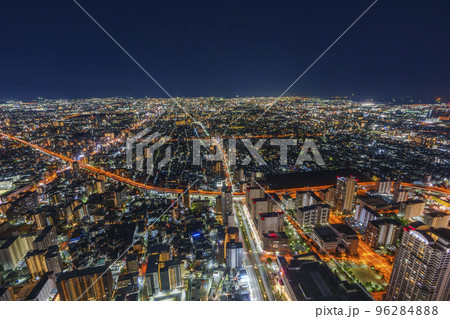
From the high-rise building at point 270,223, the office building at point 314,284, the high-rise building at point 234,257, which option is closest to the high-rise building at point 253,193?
the high-rise building at point 270,223

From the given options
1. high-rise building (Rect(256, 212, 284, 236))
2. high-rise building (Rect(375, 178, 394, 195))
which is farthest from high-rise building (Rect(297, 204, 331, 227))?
high-rise building (Rect(375, 178, 394, 195))

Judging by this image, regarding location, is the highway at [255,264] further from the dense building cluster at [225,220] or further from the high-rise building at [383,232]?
the high-rise building at [383,232]

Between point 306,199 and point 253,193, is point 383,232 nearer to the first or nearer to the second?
point 306,199

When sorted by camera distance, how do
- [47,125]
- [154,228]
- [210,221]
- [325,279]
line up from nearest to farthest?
[325,279]
[154,228]
[210,221]
[47,125]

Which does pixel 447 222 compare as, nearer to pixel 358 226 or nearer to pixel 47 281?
pixel 358 226

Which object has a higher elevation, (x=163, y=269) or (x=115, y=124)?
(x=115, y=124)

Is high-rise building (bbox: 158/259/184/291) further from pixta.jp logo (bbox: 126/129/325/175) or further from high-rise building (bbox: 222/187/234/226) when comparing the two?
pixta.jp logo (bbox: 126/129/325/175)

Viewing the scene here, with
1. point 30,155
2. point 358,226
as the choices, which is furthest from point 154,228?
point 30,155
